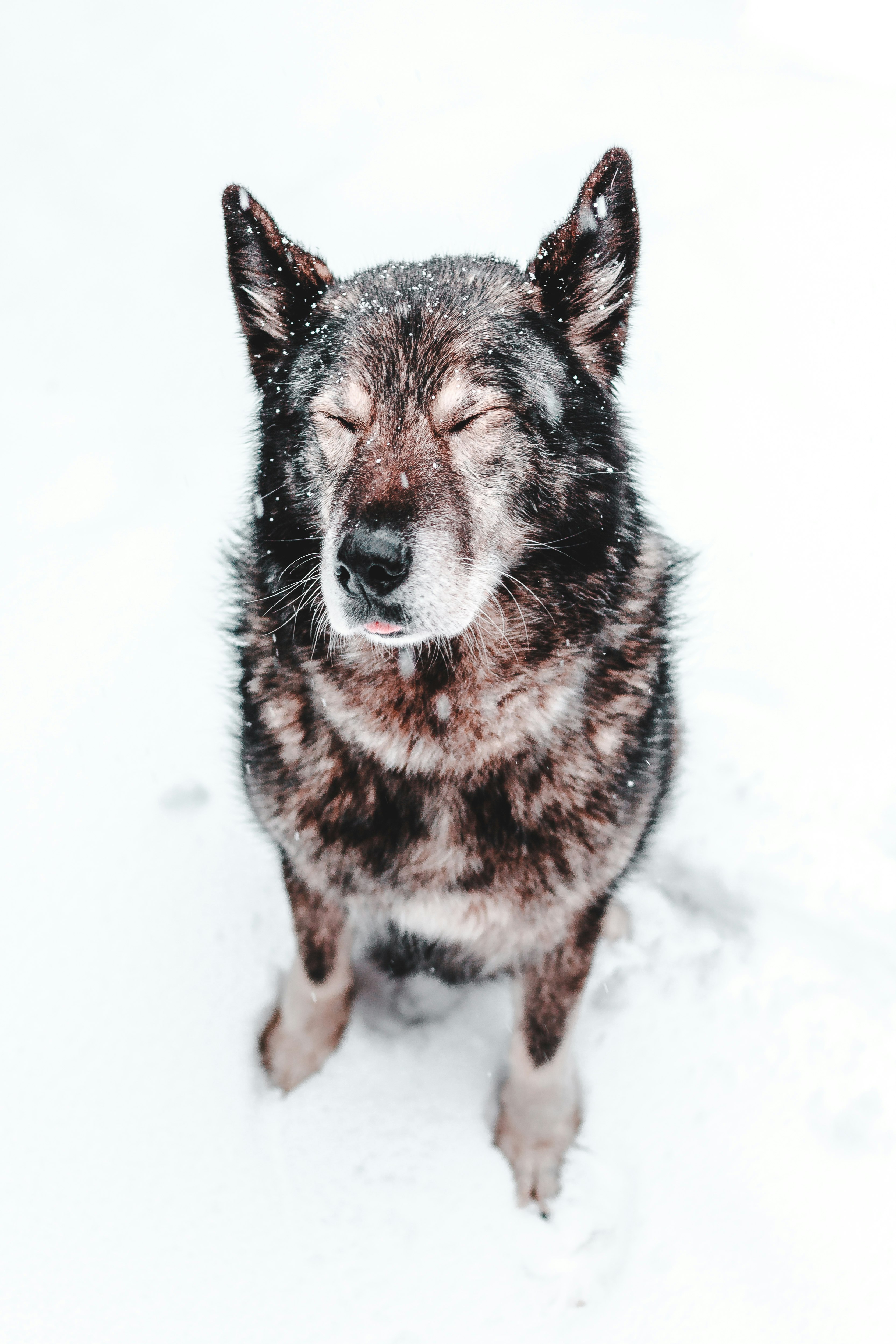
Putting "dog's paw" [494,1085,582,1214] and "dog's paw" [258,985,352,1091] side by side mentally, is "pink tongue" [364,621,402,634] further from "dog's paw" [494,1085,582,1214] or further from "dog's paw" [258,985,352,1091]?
"dog's paw" [494,1085,582,1214]

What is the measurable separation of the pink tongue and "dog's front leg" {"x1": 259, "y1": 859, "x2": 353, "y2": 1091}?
0.98 m

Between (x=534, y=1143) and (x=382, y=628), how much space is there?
1.59m

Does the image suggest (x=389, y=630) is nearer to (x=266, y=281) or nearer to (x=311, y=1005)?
(x=266, y=281)

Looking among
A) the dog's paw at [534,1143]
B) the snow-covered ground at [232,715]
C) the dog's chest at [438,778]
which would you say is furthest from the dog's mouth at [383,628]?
the dog's paw at [534,1143]

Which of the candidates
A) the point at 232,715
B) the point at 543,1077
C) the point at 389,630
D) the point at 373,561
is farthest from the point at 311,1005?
the point at 373,561

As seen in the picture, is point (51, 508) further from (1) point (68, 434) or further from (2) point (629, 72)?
(2) point (629, 72)

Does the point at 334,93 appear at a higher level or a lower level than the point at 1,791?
higher

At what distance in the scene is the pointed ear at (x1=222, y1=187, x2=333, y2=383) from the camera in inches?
69.1

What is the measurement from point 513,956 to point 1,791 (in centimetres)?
190

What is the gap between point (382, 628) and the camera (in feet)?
5.31

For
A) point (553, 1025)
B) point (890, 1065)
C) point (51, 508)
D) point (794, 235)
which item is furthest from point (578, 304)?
point (794, 235)

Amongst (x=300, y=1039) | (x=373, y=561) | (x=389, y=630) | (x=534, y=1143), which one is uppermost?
(x=373, y=561)

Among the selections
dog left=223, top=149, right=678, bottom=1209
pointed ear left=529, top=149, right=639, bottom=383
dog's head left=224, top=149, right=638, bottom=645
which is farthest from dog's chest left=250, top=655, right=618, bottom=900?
pointed ear left=529, top=149, right=639, bottom=383

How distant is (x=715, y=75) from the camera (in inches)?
205
